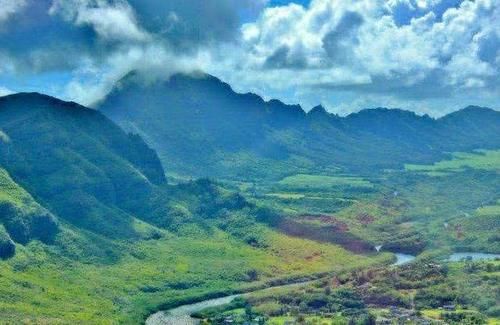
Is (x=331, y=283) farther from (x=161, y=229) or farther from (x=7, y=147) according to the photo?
(x=7, y=147)

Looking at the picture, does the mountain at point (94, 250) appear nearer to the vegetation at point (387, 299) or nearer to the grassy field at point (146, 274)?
the grassy field at point (146, 274)

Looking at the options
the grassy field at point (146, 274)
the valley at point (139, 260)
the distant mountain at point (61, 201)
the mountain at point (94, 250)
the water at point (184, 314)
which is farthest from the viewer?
the distant mountain at point (61, 201)

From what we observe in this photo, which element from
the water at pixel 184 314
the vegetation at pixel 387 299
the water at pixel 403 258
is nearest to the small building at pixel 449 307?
the vegetation at pixel 387 299

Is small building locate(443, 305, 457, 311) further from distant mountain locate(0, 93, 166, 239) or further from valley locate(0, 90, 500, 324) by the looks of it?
distant mountain locate(0, 93, 166, 239)

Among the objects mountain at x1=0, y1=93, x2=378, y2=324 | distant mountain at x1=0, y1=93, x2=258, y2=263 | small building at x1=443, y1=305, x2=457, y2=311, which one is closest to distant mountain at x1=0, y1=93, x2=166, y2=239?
distant mountain at x1=0, y1=93, x2=258, y2=263

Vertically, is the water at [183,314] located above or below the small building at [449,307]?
below

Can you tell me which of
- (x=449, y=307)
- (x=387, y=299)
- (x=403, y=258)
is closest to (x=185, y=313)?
(x=387, y=299)

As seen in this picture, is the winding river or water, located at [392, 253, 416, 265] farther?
water, located at [392, 253, 416, 265]

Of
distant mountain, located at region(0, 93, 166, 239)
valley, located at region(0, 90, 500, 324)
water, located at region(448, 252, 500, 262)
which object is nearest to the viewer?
valley, located at region(0, 90, 500, 324)

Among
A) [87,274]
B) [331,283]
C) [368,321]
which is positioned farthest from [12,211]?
[368,321]
